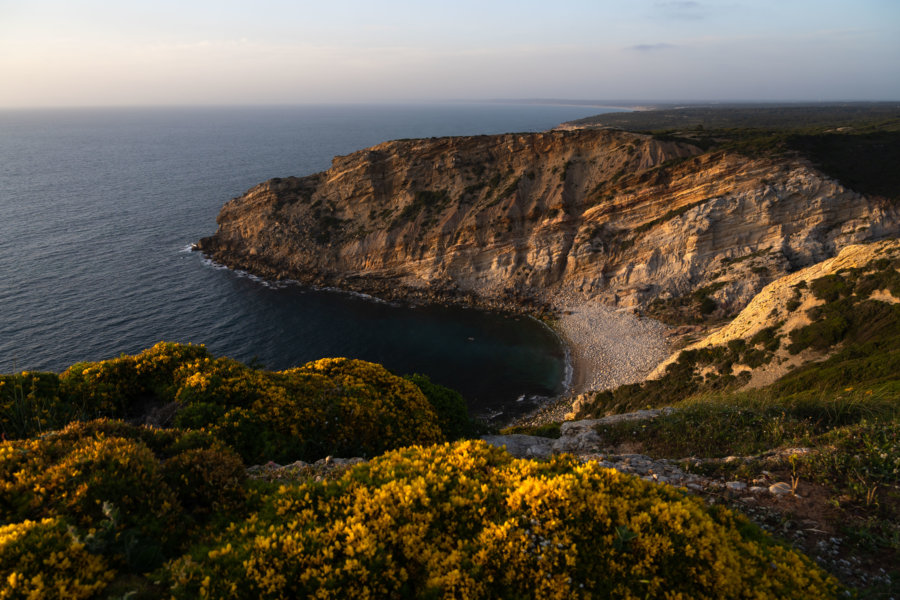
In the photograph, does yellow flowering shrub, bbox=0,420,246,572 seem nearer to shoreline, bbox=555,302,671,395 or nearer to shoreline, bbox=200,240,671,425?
shoreline, bbox=200,240,671,425

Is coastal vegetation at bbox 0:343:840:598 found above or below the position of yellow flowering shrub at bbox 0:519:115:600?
below

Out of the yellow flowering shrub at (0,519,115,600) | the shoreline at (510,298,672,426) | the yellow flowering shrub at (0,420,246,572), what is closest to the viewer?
the yellow flowering shrub at (0,519,115,600)

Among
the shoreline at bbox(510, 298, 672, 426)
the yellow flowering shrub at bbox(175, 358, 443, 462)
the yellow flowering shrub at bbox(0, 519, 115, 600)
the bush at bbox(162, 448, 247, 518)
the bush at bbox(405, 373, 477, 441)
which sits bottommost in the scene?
the shoreline at bbox(510, 298, 672, 426)

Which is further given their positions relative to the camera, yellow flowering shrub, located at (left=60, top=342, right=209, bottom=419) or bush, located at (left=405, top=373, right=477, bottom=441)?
bush, located at (left=405, top=373, right=477, bottom=441)

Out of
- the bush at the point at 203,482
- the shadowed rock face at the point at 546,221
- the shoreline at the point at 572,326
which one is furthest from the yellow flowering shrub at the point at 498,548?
the shadowed rock face at the point at 546,221

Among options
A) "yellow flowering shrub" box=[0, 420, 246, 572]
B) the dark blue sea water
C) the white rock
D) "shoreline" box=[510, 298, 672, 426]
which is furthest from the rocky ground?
the dark blue sea water

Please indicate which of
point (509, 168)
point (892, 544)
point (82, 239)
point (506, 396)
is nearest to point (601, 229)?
point (509, 168)

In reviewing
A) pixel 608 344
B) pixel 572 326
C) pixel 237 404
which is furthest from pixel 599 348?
pixel 237 404

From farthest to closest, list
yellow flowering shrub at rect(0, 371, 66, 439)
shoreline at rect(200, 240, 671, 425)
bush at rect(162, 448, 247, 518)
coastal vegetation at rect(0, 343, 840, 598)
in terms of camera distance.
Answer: shoreline at rect(200, 240, 671, 425) < yellow flowering shrub at rect(0, 371, 66, 439) < bush at rect(162, 448, 247, 518) < coastal vegetation at rect(0, 343, 840, 598)

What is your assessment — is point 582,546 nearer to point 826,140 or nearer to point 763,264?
point 763,264
